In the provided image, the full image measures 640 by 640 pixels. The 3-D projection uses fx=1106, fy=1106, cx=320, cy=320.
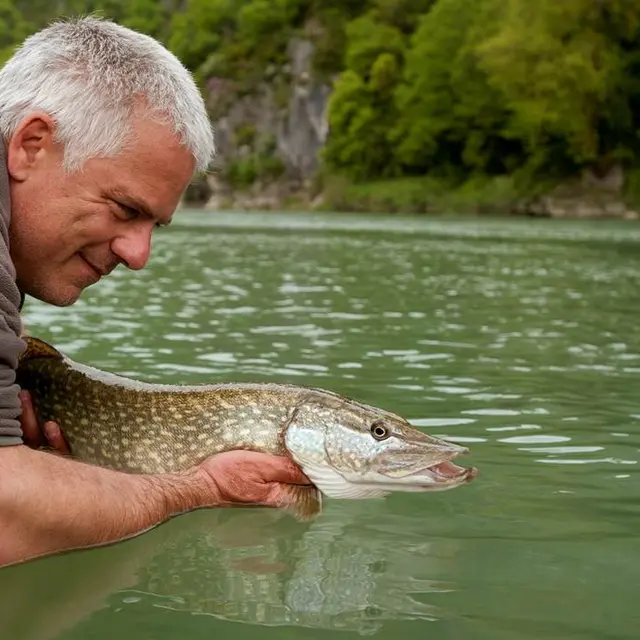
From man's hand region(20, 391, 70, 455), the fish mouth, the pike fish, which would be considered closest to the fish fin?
the pike fish

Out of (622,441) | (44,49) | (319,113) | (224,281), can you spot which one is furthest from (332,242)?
(319,113)

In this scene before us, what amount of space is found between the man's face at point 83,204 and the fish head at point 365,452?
1.04 metres

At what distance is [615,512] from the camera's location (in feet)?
16.9

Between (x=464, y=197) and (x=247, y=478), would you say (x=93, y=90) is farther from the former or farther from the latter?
(x=464, y=197)

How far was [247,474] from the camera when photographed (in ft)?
15.6

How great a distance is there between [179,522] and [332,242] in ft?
91.5

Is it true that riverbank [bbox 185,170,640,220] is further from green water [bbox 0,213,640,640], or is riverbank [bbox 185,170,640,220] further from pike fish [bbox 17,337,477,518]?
pike fish [bbox 17,337,477,518]

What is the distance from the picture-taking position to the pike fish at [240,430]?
4.70 meters

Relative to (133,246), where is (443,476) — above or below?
below

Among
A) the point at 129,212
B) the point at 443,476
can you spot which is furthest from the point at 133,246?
the point at 443,476

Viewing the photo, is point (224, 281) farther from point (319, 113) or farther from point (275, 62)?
point (275, 62)

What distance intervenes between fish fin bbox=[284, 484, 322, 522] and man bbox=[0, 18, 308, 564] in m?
0.73

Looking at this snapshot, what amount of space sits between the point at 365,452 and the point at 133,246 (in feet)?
4.34

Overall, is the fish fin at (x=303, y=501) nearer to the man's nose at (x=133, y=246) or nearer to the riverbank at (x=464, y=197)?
the man's nose at (x=133, y=246)
